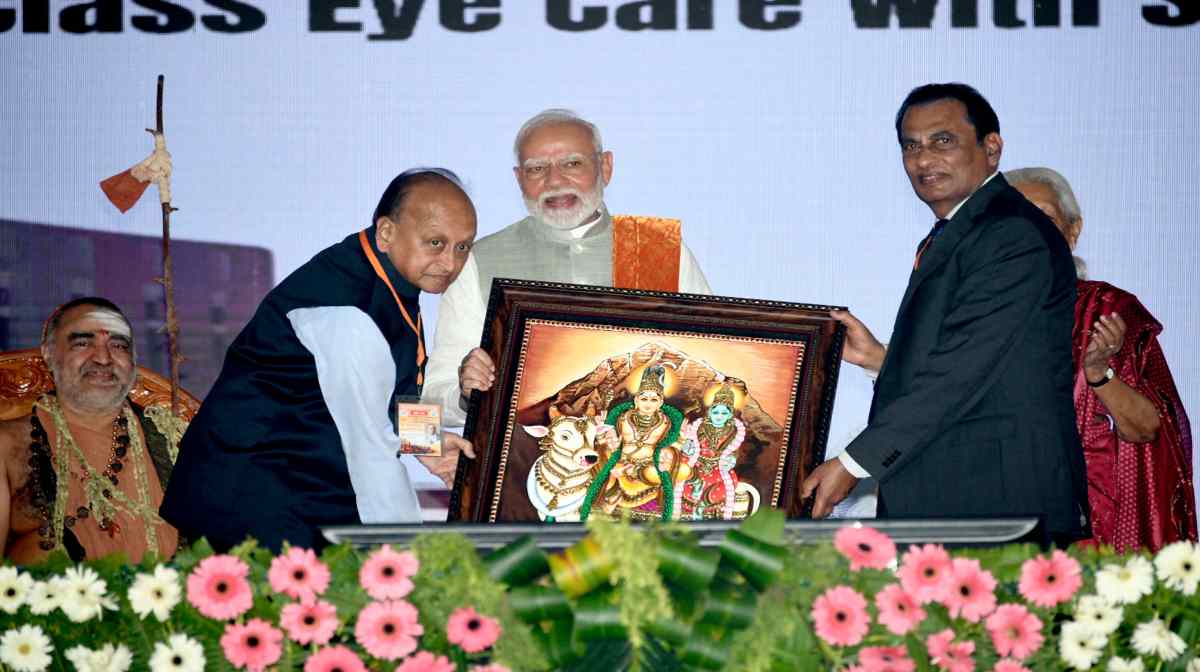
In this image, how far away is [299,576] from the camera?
2068 mm

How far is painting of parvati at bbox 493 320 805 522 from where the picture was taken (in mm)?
4035

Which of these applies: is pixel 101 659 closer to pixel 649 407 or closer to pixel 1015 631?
pixel 1015 631

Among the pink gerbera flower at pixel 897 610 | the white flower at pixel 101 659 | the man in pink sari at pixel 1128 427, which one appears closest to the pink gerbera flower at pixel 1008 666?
the pink gerbera flower at pixel 897 610

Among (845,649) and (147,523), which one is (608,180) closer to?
(147,523)

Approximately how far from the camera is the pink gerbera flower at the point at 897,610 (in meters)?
2.00

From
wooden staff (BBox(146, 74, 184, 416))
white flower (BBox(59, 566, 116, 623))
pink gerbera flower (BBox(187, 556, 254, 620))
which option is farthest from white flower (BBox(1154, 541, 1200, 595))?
wooden staff (BBox(146, 74, 184, 416))

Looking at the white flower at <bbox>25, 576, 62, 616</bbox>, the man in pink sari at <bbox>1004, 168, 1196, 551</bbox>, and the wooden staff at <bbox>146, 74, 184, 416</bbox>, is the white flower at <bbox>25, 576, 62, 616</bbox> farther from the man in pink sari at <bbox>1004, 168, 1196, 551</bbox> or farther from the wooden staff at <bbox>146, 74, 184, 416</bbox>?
the man in pink sari at <bbox>1004, 168, 1196, 551</bbox>

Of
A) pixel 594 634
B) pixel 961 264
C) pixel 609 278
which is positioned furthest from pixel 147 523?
pixel 594 634

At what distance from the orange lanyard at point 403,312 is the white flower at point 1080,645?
95.6 inches

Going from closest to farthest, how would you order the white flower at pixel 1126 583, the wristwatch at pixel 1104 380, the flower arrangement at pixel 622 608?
the flower arrangement at pixel 622 608, the white flower at pixel 1126 583, the wristwatch at pixel 1104 380

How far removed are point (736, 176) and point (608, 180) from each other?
45 centimetres

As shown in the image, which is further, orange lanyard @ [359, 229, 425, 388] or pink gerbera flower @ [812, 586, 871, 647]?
orange lanyard @ [359, 229, 425, 388]

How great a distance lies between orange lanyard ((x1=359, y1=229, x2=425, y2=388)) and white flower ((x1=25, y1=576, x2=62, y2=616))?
2.00 meters

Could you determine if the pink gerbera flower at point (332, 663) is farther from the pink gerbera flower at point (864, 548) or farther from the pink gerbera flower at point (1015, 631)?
the pink gerbera flower at point (1015, 631)
